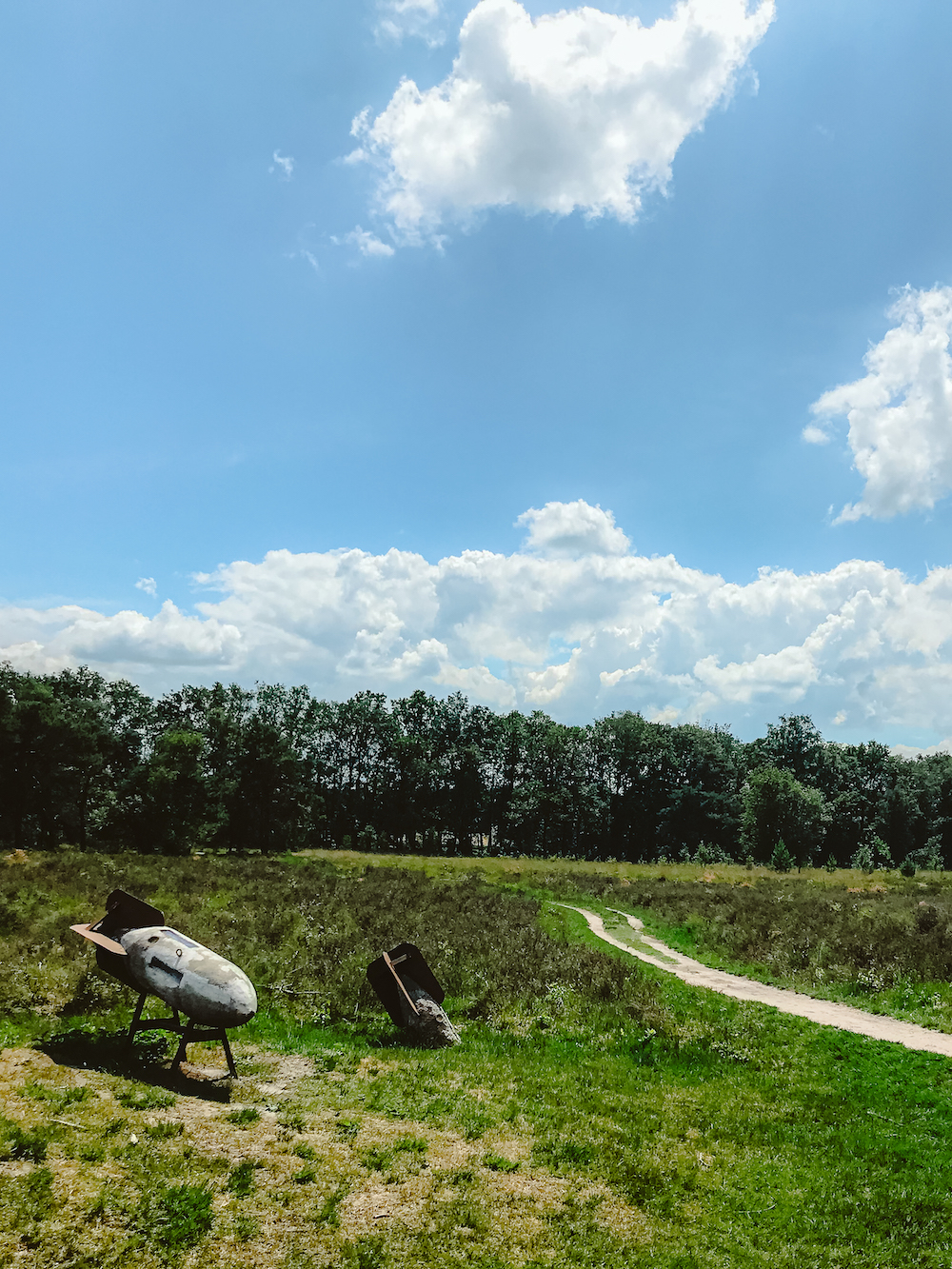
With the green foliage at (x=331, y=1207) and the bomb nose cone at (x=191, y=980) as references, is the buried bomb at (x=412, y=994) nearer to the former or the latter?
the bomb nose cone at (x=191, y=980)

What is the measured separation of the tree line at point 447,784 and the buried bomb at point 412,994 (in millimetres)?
53018

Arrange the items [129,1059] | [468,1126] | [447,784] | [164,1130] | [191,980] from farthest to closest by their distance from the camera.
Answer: [447,784], [129,1059], [191,980], [468,1126], [164,1130]

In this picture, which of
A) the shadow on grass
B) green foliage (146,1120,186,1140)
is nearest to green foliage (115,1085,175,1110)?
the shadow on grass

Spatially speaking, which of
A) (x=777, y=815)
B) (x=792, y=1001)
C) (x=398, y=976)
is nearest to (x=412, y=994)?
(x=398, y=976)

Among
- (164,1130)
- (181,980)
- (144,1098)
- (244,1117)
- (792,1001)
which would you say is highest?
(181,980)

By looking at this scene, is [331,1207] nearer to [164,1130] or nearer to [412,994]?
[164,1130]

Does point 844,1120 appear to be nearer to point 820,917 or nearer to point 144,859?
point 820,917

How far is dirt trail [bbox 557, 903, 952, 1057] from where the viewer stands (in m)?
14.8

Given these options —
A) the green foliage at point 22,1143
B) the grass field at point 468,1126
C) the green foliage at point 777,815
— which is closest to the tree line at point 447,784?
the green foliage at point 777,815

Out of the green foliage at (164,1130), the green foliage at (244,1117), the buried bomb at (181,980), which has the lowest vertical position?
the green foliage at (244,1117)

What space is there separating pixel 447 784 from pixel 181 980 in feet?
302

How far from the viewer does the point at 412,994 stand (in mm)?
14133

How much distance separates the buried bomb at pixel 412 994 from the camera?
13.6 metres

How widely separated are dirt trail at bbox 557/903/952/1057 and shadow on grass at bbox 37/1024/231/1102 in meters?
13.3
